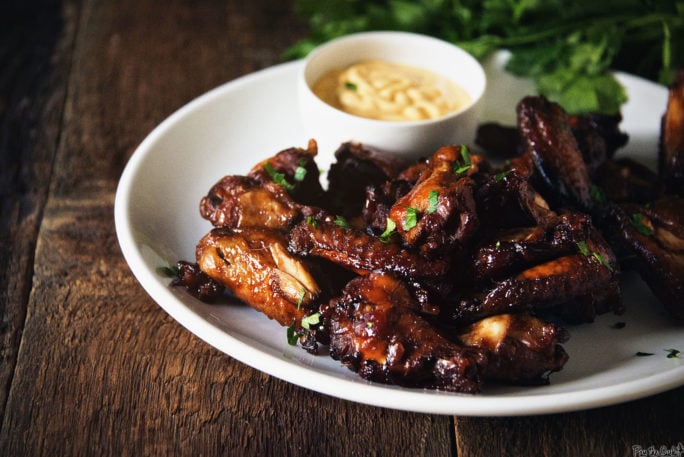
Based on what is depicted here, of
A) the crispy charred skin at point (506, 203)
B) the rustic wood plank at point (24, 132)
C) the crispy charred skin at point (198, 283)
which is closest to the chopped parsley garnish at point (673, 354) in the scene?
the crispy charred skin at point (506, 203)

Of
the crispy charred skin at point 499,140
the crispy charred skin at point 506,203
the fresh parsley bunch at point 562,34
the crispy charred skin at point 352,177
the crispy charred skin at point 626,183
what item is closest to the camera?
the crispy charred skin at point 506,203

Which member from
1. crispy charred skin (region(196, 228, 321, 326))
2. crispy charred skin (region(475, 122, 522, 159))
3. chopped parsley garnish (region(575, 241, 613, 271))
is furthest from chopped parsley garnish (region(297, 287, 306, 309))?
crispy charred skin (region(475, 122, 522, 159))

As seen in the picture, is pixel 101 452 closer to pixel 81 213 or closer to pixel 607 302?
pixel 81 213

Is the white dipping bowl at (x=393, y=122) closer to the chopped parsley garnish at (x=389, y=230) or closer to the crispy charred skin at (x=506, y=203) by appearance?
the crispy charred skin at (x=506, y=203)

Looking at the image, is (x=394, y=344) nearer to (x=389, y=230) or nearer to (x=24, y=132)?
(x=389, y=230)

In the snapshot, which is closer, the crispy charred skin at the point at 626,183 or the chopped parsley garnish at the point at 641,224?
the chopped parsley garnish at the point at 641,224

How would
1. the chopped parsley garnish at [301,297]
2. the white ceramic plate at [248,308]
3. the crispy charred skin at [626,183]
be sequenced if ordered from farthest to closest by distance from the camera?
the crispy charred skin at [626,183]
the chopped parsley garnish at [301,297]
the white ceramic plate at [248,308]

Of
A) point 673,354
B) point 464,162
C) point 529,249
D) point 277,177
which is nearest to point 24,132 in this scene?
point 277,177

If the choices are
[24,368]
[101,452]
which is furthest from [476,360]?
[24,368]
